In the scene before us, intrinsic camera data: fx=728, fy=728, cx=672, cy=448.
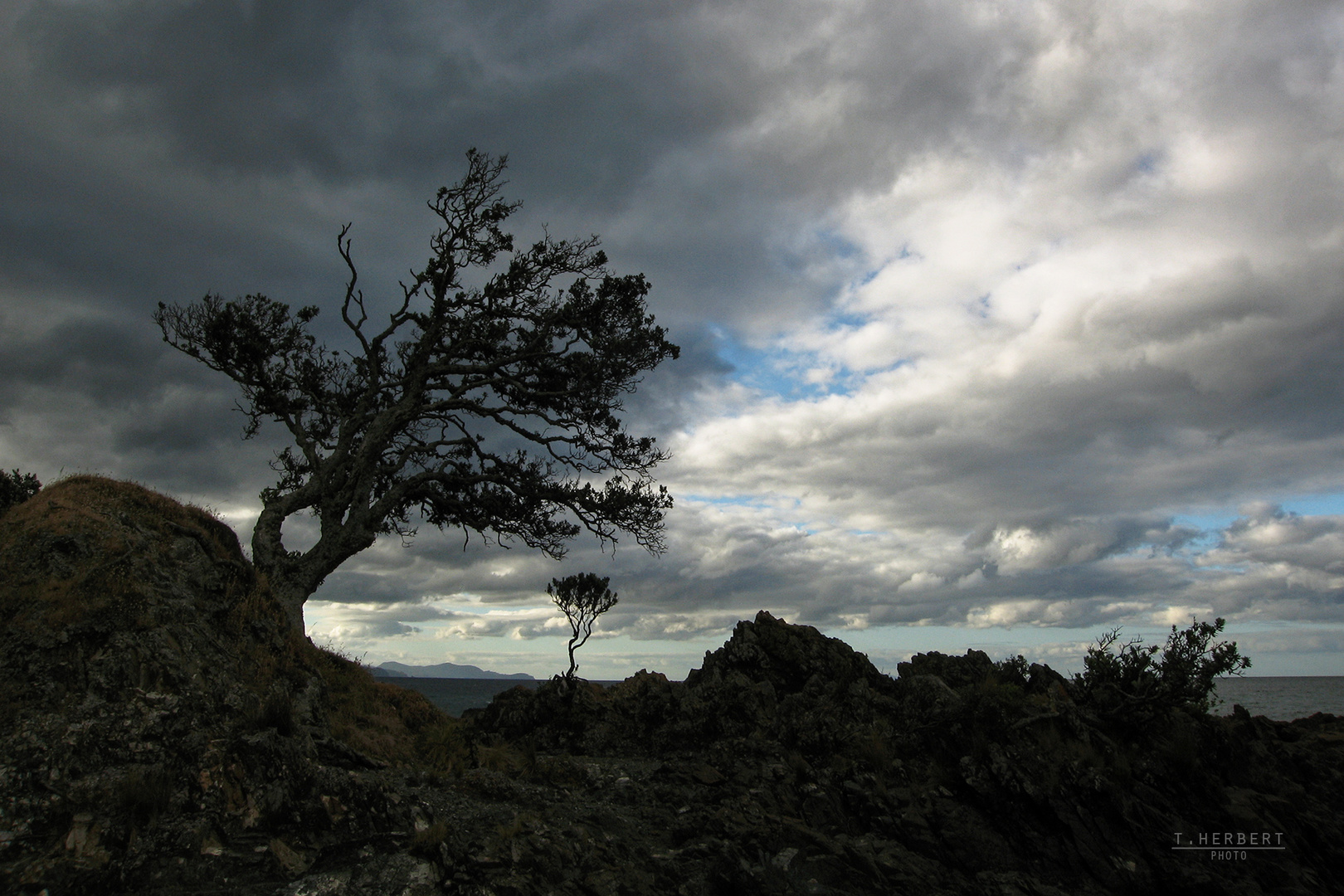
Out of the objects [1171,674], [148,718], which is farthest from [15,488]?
[1171,674]

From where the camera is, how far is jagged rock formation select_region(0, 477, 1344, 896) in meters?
9.81

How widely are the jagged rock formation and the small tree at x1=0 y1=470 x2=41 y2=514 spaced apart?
656 centimetres

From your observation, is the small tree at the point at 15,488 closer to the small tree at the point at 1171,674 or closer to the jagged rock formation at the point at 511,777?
the jagged rock formation at the point at 511,777

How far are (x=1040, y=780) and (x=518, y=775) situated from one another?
10.6 meters

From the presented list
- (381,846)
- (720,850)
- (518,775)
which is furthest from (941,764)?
(381,846)

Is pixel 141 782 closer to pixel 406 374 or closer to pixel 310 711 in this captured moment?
pixel 310 711

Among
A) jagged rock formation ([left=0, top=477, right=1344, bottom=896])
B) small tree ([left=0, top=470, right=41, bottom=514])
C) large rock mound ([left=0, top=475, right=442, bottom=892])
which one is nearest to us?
large rock mound ([left=0, top=475, right=442, bottom=892])

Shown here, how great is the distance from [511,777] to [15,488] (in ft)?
57.0

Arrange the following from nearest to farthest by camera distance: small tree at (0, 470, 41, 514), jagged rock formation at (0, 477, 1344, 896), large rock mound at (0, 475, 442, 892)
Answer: large rock mound at (0, 475, 442, 892)
jagged rock formation at (0, 477, 1344, 896)
small tree at (0, 470, 41, 514)

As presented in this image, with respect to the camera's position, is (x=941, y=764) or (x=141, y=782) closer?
(x=141, y=782)

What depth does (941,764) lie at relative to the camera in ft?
48.2

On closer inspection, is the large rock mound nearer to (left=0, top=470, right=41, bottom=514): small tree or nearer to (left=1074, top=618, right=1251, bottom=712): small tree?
(left=0, top=470, right=41, bottom=514): small tree

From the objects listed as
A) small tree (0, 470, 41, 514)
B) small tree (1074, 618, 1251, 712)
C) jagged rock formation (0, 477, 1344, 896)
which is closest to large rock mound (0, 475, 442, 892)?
jagged rock formation (0, 477, 1344, 896)

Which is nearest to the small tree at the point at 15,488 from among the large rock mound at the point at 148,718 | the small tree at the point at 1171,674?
the large rock mound at the point at 148,718
